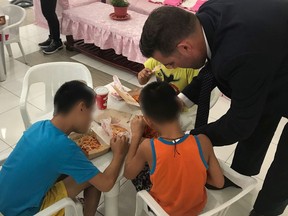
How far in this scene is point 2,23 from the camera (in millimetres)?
2859

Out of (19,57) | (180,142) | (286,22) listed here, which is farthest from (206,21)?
(19,57)

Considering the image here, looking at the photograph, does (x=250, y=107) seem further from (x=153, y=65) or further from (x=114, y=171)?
(x=153, y=65)

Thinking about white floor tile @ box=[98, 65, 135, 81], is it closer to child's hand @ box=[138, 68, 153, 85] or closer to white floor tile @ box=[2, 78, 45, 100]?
white floor tile @ box=[2, 78, 45, 100]

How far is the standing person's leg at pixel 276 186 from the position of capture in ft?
5.15

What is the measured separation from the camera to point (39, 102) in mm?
2902

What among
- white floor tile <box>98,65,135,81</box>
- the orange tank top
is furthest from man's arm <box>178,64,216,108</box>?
white floor tile <box>98,65,135,81</box>

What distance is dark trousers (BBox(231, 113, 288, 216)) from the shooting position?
5.21ft

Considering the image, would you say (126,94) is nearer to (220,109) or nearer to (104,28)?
(220,109)

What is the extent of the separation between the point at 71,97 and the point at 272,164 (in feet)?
3.73

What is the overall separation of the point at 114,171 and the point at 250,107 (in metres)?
0.61

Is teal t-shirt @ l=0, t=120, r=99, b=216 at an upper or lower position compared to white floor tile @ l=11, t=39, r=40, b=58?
upper

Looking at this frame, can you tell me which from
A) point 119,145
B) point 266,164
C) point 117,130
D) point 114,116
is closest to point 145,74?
point 114,116

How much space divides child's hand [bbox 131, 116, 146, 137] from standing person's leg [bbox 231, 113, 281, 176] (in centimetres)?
66

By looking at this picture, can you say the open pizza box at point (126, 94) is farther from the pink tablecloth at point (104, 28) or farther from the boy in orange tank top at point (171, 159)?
the pink tablecloth at point (104, 28)
